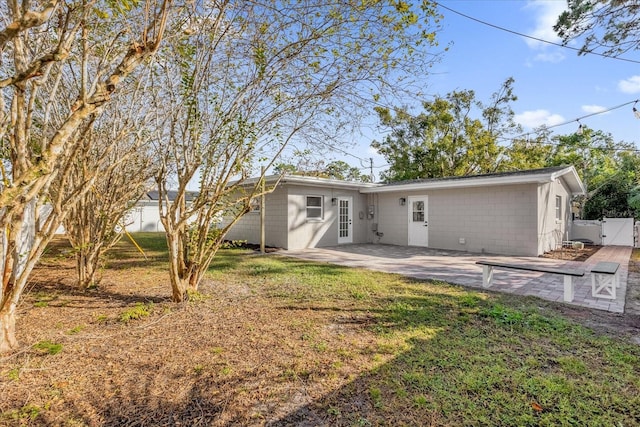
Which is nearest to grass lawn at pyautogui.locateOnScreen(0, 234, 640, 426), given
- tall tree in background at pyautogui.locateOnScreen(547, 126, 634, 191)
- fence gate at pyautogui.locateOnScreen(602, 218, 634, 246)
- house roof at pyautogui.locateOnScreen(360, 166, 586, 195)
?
house roof at pyautogui.locateOnScreen(360, 166, 586, 195)

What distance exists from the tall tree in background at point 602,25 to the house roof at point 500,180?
3310mm

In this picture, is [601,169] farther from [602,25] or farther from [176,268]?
[176,268]

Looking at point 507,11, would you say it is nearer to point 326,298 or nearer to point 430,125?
point 326,298

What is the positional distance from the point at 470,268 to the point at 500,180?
11.8 ft

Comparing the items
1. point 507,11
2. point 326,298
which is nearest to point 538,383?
point 326,298

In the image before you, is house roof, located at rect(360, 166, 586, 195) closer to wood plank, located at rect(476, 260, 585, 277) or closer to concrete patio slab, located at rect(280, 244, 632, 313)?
concrete patio slab, located at rect(280, 244, 632, 313)

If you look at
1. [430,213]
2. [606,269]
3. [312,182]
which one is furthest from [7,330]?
[430,213]

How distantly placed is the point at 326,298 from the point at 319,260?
410 cm

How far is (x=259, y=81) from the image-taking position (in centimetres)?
426

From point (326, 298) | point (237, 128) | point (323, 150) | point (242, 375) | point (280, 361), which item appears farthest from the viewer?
point (323, 150)

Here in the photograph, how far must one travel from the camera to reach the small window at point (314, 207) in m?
12.3

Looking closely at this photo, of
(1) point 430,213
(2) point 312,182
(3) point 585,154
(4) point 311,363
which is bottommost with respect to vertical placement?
(4) point 311,363

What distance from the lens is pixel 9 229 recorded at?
286cm

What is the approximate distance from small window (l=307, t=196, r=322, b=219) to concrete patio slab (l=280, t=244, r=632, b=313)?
1339 mm
